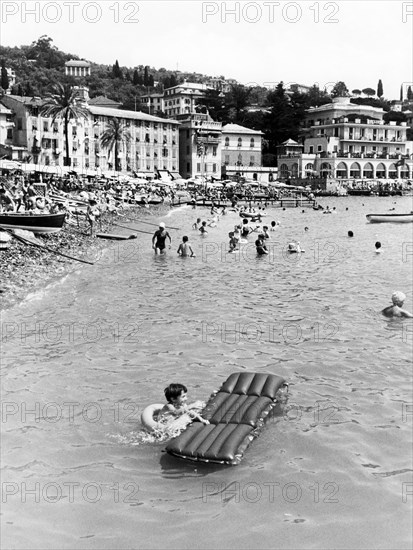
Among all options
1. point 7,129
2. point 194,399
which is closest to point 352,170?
point 7,129

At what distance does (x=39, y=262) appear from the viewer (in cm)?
1953

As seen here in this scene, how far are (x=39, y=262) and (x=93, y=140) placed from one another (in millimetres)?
61030

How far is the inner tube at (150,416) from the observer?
7737mm

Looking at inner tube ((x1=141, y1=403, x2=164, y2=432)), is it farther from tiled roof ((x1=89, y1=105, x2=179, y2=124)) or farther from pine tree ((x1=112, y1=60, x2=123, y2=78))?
pine tree ((x1=112, y1=60, x2=123, y2=78))

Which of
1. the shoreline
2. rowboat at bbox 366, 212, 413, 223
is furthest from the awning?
rowboat at bbox 366, 212, 413, 223

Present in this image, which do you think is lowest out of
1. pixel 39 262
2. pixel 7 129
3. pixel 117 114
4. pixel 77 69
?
pixel 39 262

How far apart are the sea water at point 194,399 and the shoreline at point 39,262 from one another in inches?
24.8

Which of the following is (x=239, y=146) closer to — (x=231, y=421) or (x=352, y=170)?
(x=352, y=170)

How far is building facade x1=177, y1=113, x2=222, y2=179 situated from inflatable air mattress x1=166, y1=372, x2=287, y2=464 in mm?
81493

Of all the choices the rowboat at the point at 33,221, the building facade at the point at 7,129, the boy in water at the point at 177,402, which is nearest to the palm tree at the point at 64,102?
the building facade at the point at 7,129

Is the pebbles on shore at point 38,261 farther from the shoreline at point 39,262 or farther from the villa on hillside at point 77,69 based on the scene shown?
the villa on hillside at point 77,69

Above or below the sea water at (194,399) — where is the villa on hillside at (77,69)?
above

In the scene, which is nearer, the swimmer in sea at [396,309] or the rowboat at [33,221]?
the swimmer in sea at [396,309]

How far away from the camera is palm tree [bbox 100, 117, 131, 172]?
76.9 meters
